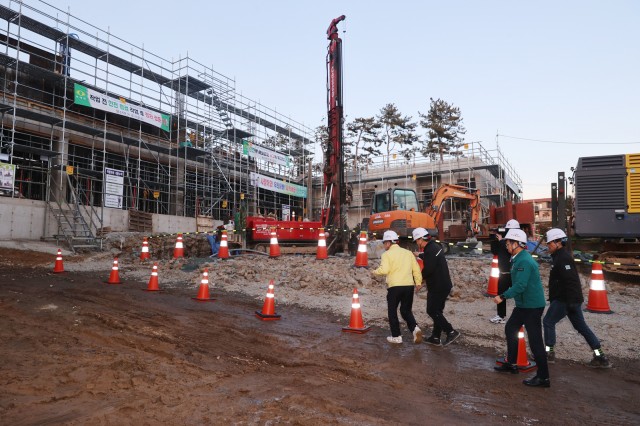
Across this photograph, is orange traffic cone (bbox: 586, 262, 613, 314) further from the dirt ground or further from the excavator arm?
the excavator arm

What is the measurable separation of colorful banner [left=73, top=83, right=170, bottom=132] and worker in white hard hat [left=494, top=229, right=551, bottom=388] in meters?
21.8

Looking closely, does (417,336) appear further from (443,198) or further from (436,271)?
(443,198)

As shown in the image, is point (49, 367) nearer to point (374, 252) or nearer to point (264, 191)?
point (374, 252)

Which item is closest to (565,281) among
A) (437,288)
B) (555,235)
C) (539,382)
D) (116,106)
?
(555,235)

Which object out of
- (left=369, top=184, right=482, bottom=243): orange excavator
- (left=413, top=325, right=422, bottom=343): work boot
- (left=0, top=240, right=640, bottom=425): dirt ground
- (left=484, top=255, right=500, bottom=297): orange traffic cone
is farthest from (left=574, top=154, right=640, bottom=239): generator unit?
(left=413, top=325, right=422, bottom=343): work boot

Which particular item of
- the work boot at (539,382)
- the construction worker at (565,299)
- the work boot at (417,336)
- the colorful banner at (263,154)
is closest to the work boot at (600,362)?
the construction worker at (565,299)

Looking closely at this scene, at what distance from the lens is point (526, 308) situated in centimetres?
466

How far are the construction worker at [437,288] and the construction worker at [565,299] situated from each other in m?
1.27

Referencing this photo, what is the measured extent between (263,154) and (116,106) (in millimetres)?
12185

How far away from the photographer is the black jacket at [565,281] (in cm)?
514

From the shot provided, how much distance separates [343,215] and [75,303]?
33.6 feet

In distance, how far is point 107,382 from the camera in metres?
3.90

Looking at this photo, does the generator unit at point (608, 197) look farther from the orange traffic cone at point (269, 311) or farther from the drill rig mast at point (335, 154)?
the orange traffic cone at point (269, 311)

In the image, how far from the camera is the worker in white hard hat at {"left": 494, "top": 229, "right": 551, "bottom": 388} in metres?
4.42
